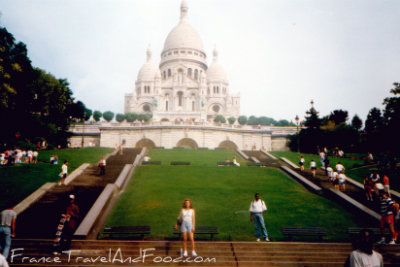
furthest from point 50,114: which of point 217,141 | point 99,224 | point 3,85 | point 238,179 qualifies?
point 99,224

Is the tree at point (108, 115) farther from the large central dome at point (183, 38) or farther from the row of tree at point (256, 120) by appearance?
the large central dome at point (183, 38)

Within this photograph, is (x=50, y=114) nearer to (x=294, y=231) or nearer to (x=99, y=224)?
(x=99, y=224)

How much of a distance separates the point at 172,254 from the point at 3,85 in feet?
59.5

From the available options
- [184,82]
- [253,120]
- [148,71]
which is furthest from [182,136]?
[148,71]

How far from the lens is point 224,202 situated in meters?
14.1

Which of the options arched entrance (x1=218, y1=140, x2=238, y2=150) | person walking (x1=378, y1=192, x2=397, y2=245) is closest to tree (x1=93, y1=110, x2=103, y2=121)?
arched entrance (x1=218, y1=140, x2=238, y2=150)

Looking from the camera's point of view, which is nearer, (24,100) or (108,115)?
(24,100)

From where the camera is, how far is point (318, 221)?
1187 centimetres

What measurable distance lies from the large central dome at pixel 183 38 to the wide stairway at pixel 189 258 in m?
80.3

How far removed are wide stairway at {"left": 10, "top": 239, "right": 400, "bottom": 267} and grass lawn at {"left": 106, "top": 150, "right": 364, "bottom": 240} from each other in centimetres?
93

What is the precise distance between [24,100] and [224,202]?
22.9 metres

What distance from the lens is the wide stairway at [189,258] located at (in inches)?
324

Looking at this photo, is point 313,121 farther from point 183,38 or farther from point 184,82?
point 183,38

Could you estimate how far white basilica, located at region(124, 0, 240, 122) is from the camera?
75.3 metres
